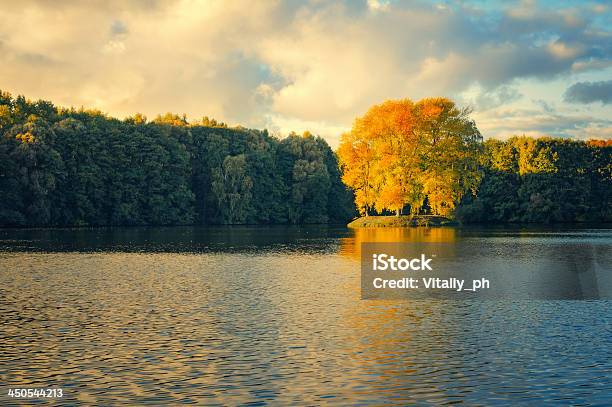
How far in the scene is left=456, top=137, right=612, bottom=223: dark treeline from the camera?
13238 cm

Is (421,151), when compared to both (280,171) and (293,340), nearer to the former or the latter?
(280,171)

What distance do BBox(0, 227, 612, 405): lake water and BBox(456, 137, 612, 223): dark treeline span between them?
95684 millimetres

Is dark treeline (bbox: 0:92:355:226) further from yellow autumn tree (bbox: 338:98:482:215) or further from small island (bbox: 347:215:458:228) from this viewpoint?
yellow autumn tree (bbox: 338:98:482:215)

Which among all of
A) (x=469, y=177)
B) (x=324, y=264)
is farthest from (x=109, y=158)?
(x=324, y=264)

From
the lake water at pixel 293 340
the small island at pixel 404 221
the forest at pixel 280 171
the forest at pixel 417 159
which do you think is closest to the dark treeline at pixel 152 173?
the forest at pixel 280 171

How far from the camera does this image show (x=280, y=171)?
15375 cm

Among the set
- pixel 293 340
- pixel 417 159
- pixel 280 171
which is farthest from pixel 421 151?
pixel 293 340

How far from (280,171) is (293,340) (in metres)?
133

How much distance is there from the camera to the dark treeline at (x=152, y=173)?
4385 inches

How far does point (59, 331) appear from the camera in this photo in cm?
2289

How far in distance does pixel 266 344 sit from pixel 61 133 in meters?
110

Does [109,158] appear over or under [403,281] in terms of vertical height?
over

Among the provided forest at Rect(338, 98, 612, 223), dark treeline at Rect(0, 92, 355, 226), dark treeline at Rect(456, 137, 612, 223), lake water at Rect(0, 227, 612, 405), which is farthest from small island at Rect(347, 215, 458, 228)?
lake water at Rect(0, 227, 612, 405)

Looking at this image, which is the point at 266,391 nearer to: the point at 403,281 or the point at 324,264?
the point at 403,281
